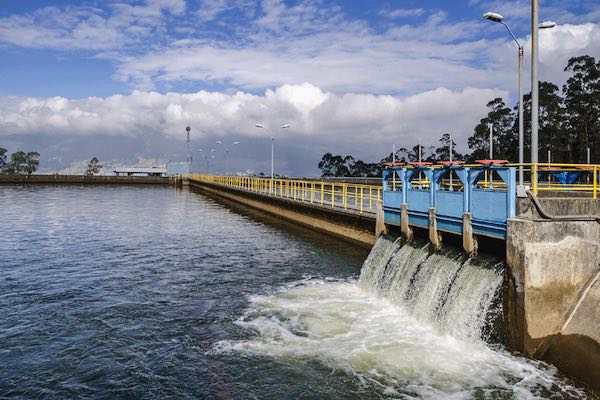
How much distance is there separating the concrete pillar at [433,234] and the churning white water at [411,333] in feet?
1.28

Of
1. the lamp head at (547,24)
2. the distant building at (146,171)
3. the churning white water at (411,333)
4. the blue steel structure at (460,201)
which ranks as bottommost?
the churning white water at (411,333)

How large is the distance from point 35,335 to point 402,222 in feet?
37.9

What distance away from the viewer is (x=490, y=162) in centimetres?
1215

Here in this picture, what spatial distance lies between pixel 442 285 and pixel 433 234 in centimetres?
200

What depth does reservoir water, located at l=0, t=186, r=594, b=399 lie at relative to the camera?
31.7 feet

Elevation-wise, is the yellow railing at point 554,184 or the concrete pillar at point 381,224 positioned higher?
the yellow railing at point 554,184

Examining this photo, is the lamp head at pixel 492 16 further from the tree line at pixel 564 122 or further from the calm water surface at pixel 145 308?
the tree line at pixel 564 122

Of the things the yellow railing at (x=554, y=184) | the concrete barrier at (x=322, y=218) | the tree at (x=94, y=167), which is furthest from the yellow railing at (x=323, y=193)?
the tree at (x=94, y=167)

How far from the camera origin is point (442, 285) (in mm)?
13141

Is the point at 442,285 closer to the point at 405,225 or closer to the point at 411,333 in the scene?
the point at 411,333

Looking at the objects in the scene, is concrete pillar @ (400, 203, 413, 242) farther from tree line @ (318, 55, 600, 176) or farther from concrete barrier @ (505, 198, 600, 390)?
tree line @ (318, 55, 600, 176)

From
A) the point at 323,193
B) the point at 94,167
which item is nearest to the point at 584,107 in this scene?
the point at 323,193

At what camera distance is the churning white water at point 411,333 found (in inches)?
379

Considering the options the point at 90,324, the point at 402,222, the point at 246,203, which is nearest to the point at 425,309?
the point at 402,222
